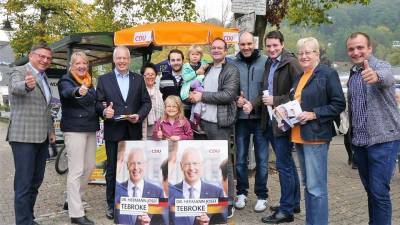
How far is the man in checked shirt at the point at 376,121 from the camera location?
392cm

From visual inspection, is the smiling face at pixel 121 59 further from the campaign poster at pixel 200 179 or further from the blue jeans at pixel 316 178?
the blue jeans at pixel 316 178

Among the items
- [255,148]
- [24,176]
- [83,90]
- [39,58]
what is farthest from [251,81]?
[24,176]

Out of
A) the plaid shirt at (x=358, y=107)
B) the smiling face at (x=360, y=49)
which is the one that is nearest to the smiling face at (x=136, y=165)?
the plaid shirt at (x=358, y=107)

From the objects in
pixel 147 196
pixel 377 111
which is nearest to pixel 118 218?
pixel 147 196

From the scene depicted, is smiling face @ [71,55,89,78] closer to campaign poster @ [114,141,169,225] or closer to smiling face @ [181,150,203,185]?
campaign poster @ [114,141,169,225]

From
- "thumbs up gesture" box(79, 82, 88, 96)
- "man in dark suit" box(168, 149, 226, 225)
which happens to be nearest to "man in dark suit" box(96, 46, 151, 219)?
"thumbs up gesture" box(79, 82, 88, 96)

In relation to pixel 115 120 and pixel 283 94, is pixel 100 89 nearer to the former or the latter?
pixel 115 120

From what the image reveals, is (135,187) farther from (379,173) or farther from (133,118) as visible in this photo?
(379,173)

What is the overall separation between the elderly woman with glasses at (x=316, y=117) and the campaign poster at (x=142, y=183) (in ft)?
5.21

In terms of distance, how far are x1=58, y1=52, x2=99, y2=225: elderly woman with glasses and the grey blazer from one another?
1.01 feet

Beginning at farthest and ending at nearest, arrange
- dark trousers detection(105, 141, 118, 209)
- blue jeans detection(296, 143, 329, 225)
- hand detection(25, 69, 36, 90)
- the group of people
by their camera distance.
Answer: dark trousers detection(105, 141, 118, 209), hand detection(25, 69, 36, 90), blue jeans detection(296, 143, 329, 225), the group of people

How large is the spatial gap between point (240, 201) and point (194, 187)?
3.36 feet

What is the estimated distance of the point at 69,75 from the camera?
5.10 metres

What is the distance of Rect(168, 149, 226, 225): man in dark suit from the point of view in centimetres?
485
